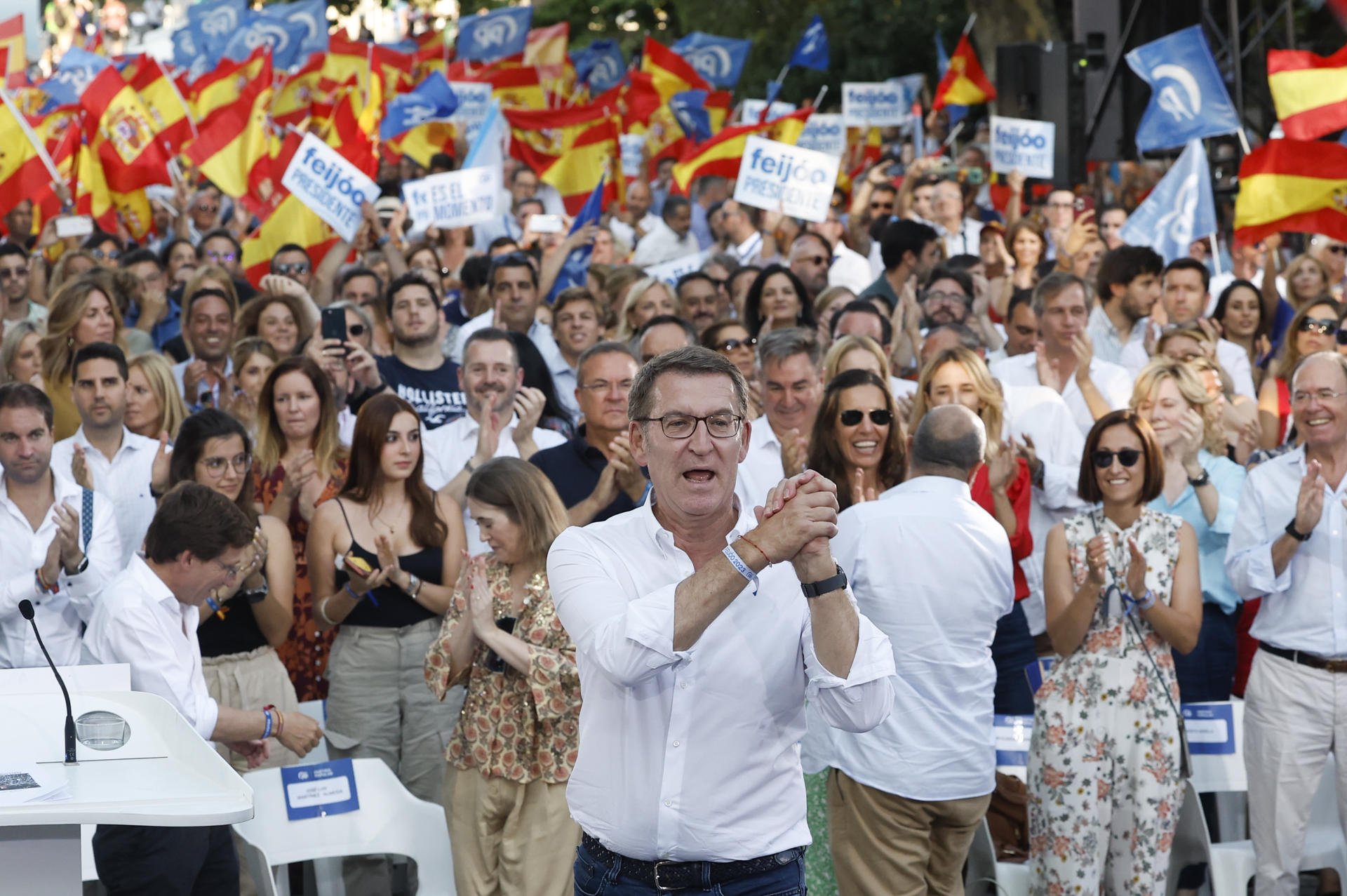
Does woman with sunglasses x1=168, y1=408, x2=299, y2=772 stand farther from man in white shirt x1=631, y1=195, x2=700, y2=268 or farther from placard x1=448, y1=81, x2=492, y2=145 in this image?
placard x1=448, y1=81, x2=492, y2=145

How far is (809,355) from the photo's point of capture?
22.6 feet

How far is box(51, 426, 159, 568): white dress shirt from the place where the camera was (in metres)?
7.07

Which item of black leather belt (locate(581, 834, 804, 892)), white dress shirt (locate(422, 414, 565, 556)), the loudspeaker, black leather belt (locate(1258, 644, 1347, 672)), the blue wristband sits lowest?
black leather belt (locate(1258, 644, 1347, 672))

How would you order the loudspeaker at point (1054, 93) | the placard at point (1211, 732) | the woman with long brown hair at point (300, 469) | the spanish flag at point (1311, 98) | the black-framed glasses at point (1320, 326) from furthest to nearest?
the loudspeaker at point (1054, 93) → the spanish flag at point (1311, 98) → the black-framed glasses at point (1320, 326) → the woman with long brown hair at point (300, 469) → the placard at point (1211, 732)

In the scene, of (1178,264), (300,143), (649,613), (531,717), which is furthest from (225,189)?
(649,613)

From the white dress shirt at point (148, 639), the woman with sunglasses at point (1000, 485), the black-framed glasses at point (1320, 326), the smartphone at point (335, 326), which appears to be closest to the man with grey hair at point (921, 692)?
the woman with sunglasses at point (1000, 485)

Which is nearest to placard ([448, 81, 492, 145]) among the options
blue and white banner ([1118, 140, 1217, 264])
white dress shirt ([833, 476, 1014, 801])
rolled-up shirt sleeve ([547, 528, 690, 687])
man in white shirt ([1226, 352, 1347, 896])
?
blue and white banner ([1118, 140, 1217, 264])

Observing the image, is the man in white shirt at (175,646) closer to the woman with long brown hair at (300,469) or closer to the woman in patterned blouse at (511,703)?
the woman in patterned blouse at (511,703)

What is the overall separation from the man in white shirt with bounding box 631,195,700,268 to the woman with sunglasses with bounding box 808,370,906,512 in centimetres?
825

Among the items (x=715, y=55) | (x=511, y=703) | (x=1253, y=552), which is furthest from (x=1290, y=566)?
(x=715, y=55)

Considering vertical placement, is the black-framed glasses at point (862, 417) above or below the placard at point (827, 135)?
below

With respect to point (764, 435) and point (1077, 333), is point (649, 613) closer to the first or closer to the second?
point (764, 435)

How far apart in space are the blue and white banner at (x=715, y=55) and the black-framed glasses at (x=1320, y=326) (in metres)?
11.7

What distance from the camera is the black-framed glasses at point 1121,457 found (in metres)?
6.22
